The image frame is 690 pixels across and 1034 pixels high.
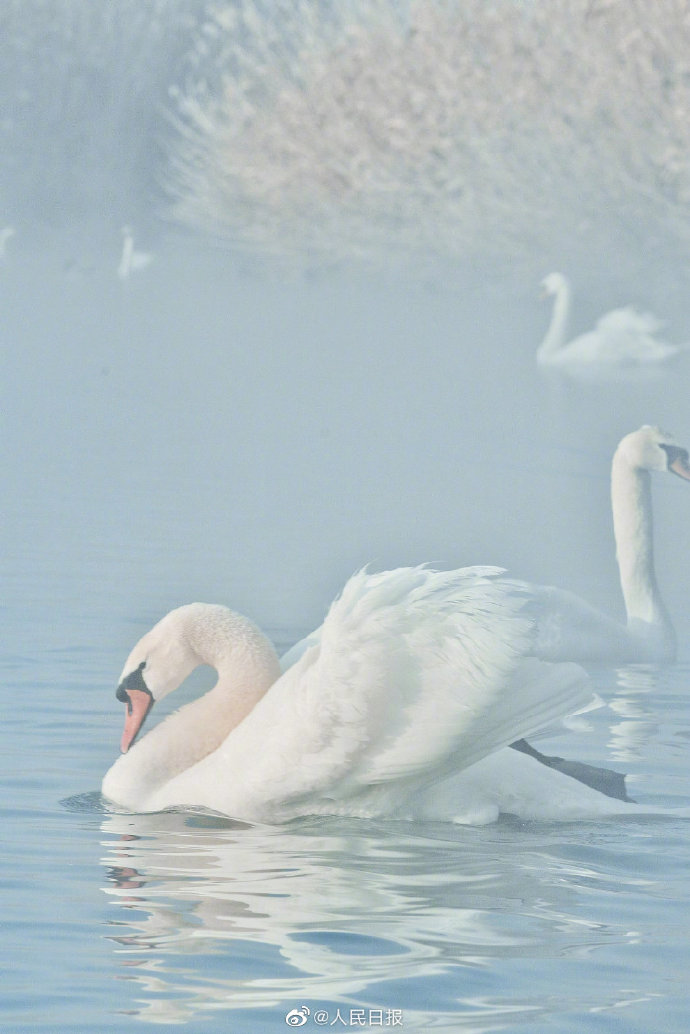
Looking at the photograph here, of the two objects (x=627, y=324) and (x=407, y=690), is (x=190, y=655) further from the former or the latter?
(x=627, y=324)

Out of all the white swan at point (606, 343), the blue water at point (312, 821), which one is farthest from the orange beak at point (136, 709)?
the white swan at point (606, 343)

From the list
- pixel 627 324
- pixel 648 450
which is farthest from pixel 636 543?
pixel 627 324

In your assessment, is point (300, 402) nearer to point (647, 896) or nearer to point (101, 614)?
point (101, 614)

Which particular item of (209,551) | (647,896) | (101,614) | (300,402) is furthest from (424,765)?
(300,402)

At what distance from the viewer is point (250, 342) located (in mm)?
46219

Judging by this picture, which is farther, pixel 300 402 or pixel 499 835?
pixel 300 402

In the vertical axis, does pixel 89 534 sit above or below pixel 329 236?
below

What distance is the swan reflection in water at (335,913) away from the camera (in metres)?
5.27

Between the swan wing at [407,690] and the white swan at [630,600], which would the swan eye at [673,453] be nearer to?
the white swan at [630,600]

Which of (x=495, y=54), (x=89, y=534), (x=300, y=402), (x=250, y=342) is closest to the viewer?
(x=89, y=534)

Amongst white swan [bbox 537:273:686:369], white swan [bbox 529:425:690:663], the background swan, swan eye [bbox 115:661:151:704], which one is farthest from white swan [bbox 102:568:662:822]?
white swan [bbox 537:273:686:369]

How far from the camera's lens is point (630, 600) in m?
11.8

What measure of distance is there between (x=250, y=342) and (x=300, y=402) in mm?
16127

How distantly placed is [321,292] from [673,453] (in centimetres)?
4590
